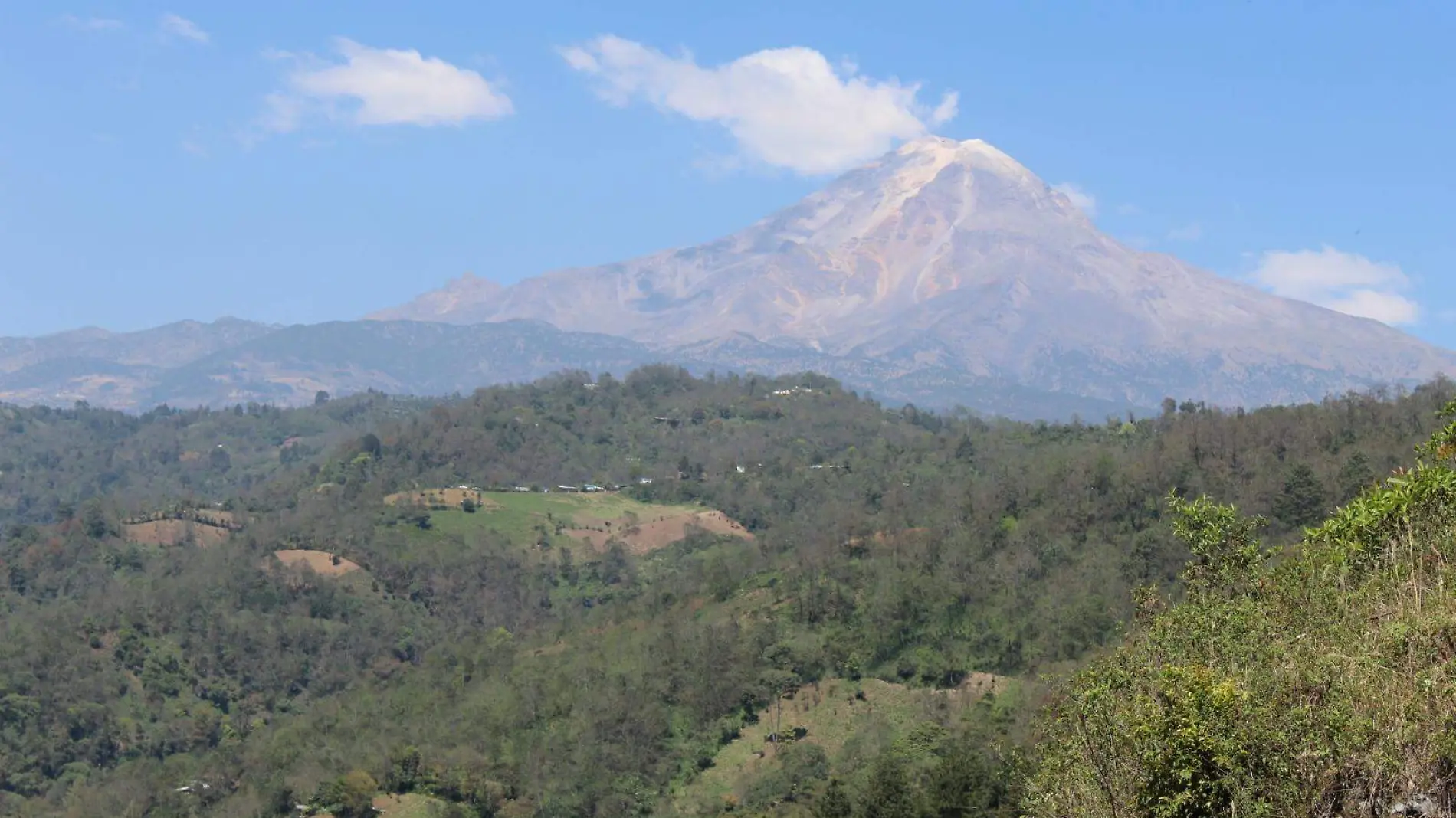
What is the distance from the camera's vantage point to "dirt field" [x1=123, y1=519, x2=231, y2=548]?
116875 mm

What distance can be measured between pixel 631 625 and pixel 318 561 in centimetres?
3593

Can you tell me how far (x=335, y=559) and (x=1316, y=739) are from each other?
330 feet

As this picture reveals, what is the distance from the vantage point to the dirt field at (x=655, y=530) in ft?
401

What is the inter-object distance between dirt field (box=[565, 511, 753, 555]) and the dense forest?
74 cm

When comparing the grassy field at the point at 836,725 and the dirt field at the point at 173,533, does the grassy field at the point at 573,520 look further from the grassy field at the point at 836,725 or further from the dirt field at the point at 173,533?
the grassy field at the point at 836,725

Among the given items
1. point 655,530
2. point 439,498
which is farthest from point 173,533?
point 655,530

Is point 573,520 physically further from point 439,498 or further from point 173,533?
point 173,533

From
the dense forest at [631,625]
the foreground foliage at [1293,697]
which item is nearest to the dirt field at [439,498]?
the dense forest at [631,625]

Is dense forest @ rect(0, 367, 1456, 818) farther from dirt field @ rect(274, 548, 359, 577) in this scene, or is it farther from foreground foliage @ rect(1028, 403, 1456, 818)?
foreground foliage @ rect(1028, 403, 1456, 818)

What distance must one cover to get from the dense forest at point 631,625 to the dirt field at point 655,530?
0.74 m

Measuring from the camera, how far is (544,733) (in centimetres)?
6650

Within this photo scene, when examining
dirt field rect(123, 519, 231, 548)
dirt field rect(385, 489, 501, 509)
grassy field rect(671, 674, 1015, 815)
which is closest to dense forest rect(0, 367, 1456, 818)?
grassy field rect(671, 674, 1015, 815)

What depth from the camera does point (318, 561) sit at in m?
109

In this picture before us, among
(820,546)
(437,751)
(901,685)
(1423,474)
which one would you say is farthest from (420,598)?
(1423,474)
